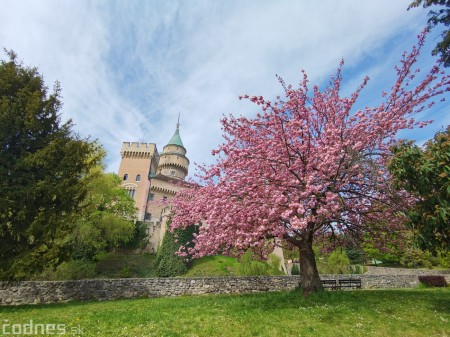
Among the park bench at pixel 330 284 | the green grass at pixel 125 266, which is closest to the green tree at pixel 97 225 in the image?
the green grass at pixel 125 266

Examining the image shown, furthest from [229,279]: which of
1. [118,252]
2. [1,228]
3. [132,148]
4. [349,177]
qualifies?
[132,148]

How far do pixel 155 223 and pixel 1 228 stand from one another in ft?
91.1

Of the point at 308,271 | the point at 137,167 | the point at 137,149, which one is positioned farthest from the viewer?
the point at 137,149

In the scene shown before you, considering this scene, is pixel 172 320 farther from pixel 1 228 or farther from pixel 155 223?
pixel 155 223

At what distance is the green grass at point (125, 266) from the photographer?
26.3m

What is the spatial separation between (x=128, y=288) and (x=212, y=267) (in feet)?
43.4

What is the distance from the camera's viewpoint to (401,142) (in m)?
7.90

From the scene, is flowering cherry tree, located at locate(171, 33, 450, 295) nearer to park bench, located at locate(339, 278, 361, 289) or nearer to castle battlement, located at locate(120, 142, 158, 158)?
park bench, located at locate(339, 278, 361, 289)

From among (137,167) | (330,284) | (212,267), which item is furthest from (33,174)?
(137,167)

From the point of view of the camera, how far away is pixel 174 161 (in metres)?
59.5

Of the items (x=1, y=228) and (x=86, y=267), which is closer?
(x=1, y=228)

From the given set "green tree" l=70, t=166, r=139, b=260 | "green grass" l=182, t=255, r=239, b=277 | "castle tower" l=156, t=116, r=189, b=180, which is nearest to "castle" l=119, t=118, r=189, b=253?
"castle tower" l=156, t=116, r=189, b=180

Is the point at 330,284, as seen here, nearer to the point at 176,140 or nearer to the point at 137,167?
the point at 137,167

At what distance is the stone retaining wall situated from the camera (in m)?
13.5
